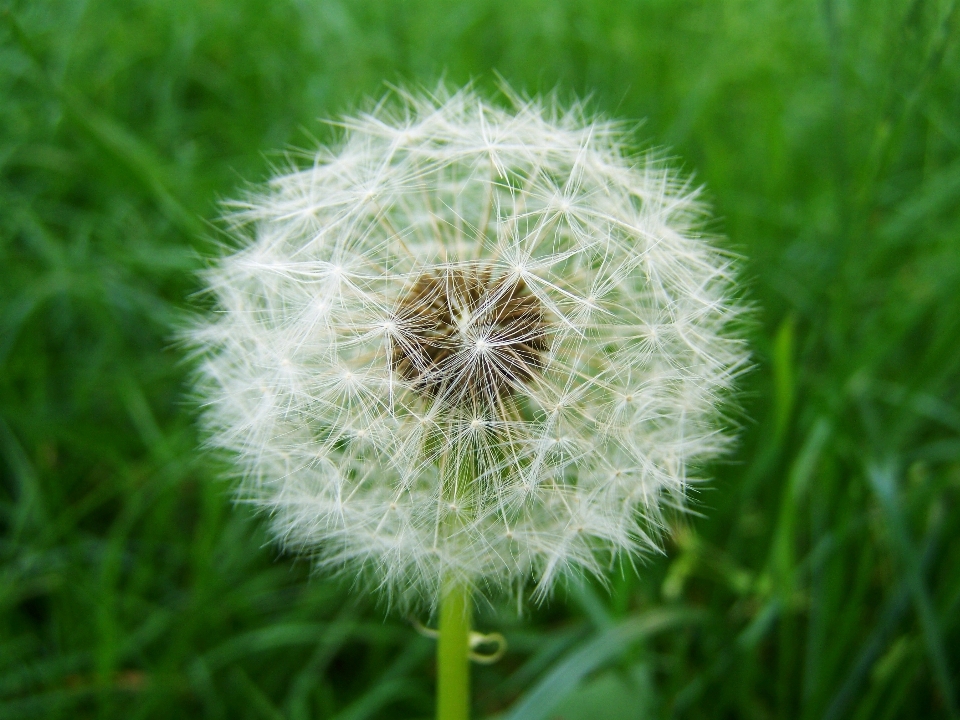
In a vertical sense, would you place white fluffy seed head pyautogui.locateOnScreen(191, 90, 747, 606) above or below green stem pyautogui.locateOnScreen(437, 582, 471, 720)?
above

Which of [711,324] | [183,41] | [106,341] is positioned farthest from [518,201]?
[183,41]

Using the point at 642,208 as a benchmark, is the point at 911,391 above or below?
below

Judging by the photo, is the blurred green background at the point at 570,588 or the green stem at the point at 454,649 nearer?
the green stem at the point at 454,649

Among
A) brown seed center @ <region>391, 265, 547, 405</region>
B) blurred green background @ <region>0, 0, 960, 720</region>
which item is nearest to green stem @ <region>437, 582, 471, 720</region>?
blurred green background @ <region>0, 0, 960, 720</region>

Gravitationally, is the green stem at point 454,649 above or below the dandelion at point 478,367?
below

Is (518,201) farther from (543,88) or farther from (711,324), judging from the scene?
(543,88)

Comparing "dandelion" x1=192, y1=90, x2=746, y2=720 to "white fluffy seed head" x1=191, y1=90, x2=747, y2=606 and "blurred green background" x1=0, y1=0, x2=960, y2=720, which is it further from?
"blurred green background" x1=0, y1=0, x2=960, y2=720

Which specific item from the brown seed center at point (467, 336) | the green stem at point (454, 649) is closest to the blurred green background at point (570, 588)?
the green stem at point (454, 649)

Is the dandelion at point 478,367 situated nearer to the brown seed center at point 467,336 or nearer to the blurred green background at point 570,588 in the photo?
the brown seed center at point 467,336
